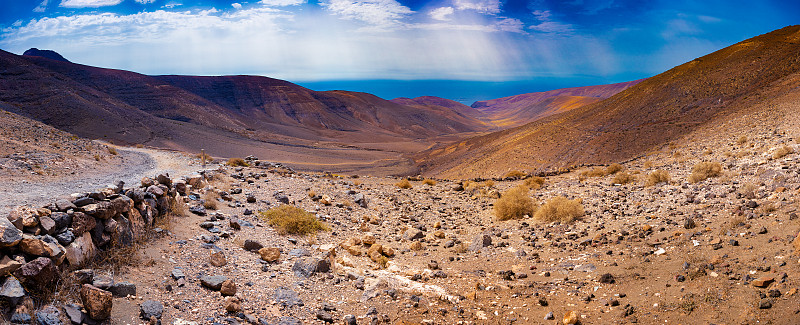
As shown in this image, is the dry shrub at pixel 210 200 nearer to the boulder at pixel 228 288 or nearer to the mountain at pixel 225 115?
the boulder at pixel 228 288

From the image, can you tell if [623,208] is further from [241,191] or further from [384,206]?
[241,191]

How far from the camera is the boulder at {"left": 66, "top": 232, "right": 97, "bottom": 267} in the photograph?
4.96 meters

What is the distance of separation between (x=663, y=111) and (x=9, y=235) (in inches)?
1575

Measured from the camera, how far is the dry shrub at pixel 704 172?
11.3m

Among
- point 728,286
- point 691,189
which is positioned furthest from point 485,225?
point 728,286

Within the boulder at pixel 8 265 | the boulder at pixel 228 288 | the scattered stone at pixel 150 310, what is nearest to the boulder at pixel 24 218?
the boulder at pixel 8 265

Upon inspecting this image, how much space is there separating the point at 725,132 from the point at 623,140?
9.43m

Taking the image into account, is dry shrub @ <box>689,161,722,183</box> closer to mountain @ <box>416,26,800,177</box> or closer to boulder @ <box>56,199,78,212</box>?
mountain @ <box>416,26,800,177</box>

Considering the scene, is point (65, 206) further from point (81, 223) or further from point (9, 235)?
point (9, 235)

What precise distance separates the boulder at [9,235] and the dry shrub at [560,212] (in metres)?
10.2

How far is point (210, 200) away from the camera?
9.38 metres

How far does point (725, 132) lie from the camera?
22.0m

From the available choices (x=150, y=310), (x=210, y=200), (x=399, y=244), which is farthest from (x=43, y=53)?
(x=150, y=310)

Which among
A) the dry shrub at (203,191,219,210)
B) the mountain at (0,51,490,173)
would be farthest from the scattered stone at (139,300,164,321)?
the mountain at (0,51,490,173)
